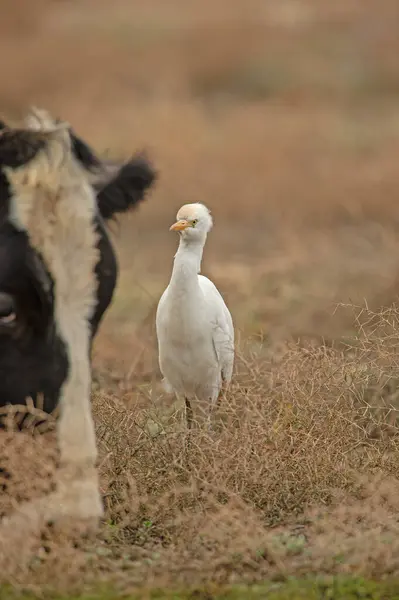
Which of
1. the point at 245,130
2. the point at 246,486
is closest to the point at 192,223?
the point at 246,486

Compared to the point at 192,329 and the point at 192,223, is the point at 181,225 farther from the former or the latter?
the point at 192,329

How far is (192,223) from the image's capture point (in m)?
8.12

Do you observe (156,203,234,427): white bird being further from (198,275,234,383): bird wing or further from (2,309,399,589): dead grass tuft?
(2,309,399,589): dead grass tuft

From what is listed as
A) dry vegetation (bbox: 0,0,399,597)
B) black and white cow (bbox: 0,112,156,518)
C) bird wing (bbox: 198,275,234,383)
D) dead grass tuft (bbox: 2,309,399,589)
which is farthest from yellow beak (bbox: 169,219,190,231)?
black and white cow (bbox: 0,112,156,518)

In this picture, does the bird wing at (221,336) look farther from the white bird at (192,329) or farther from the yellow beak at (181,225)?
the yellow beak at (181,225)

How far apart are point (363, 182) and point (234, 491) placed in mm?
13509

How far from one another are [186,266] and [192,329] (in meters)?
0.40

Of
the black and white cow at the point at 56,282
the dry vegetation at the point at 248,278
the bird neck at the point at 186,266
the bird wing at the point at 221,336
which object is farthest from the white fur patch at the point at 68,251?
the bird wing at the point at 221,336

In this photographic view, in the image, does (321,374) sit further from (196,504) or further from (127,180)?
(127,180)

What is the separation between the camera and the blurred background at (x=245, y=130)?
536 inches

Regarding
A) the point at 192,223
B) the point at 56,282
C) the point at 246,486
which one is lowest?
the point at 246,486

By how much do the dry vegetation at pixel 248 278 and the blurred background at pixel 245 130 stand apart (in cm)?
5

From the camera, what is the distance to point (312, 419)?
6.58 meters

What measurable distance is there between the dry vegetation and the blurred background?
0.17 ft
